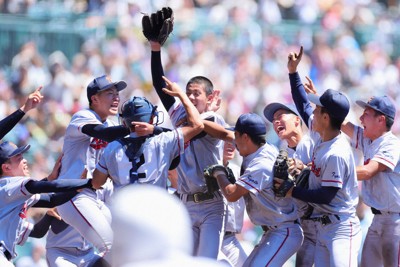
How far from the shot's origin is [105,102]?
7.46 metres

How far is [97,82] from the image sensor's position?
7.43m

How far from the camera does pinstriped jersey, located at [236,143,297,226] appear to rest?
6.56 metres

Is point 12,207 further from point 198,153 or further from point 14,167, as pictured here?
point 198,153

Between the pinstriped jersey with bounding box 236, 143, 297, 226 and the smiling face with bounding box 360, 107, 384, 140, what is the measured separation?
0.91 meters

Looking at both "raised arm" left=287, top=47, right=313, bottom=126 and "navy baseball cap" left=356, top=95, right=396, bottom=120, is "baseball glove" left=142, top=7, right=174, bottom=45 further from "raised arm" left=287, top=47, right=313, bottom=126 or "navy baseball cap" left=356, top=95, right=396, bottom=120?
"navy baseball cap" left=356, top=95, right=396, bottom=120

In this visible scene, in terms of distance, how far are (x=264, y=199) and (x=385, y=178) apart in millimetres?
1072

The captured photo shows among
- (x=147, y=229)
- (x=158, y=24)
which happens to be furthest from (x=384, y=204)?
(x=147, y=229)

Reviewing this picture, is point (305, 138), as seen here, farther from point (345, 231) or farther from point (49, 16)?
point (49, 16)

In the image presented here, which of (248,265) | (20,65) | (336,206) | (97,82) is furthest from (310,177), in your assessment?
(20,65)

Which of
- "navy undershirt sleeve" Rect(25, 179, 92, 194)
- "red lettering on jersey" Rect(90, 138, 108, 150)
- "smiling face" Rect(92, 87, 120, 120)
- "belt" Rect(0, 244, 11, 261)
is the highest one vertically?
"smiling face" Rect(92, 87, 120, 120)

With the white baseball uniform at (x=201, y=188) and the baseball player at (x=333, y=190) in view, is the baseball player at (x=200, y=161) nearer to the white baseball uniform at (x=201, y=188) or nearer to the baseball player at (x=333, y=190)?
the white baseball uniform at (x=201, y=188)

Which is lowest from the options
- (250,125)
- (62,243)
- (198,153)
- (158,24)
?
(62,243)

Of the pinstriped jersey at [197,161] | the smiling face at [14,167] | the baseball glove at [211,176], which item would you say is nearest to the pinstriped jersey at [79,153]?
the smiling face at [14,167]

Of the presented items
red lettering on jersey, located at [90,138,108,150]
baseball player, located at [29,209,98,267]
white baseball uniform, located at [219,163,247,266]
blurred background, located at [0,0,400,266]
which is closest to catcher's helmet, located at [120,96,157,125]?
red lettering on jersey, located at [90,138,108,150]
